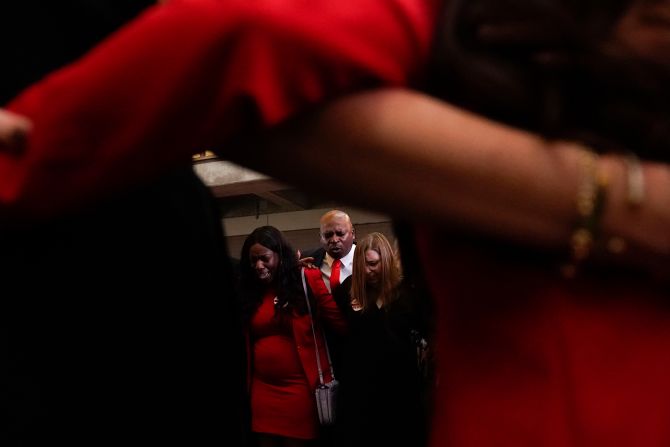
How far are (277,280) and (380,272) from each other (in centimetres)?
60

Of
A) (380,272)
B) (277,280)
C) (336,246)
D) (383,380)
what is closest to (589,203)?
(383,380)

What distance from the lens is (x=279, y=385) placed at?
4.32 metres

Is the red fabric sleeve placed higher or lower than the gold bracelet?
higher

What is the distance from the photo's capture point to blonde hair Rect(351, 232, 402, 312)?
4.17m

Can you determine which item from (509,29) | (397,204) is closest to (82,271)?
(397,204)

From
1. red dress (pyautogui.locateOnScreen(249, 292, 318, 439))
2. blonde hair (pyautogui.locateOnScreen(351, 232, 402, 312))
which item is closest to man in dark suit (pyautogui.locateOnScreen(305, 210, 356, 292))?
blonde hair (pyautogui.locateOnScreen(351, 232, 402, 312))

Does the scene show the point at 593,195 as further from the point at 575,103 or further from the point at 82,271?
the point at 82,271

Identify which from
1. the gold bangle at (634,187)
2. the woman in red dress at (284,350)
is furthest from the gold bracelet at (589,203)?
the woman in red dress at (284,350)

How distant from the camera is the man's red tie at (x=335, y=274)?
4707 mm

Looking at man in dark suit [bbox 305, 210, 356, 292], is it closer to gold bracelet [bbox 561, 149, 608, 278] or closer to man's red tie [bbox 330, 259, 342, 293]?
man's red tie [bbox 330, 259, 342, 293]

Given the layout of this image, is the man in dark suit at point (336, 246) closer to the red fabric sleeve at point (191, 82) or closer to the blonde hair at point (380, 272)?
the blonde hair at point (380, 272)

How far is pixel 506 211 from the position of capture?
1.89ft

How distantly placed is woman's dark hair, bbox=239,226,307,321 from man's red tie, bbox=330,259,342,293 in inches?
10.1

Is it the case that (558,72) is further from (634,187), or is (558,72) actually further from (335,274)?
(335,274)
